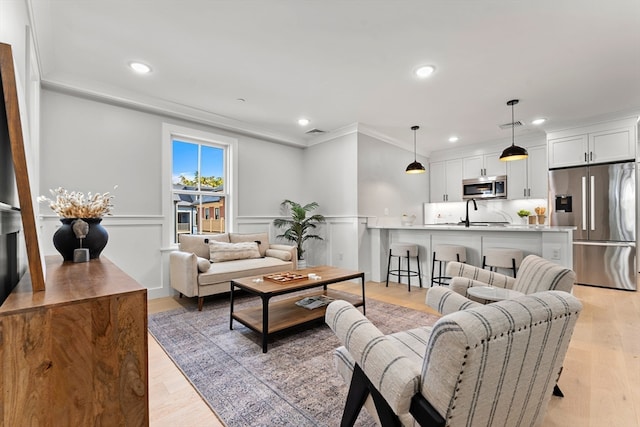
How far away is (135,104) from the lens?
3.66 metres

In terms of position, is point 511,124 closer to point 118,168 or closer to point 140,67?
point 140,67

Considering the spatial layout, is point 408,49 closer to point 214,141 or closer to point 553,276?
point 553,276

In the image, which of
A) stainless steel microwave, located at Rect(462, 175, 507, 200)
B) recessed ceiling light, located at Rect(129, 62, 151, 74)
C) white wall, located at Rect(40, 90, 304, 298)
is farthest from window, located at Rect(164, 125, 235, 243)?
stainless steel microwave, located at Rect(462, 175, 507, 200)

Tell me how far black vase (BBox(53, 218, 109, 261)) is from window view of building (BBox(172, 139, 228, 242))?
2.48 meters

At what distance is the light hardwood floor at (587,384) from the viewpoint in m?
1.59

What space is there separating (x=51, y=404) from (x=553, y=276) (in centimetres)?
235

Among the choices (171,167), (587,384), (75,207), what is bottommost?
(587,384)

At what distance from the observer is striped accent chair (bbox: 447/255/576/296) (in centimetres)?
172

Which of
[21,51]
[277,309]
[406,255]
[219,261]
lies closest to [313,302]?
[277,309]

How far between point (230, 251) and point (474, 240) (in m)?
3.35

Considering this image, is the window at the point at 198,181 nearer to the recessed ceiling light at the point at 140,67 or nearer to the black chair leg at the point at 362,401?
the recessed ceiling light at the point at 140,67

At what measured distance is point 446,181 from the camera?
6.66m

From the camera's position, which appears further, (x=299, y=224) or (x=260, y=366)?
(x=299, y=224)

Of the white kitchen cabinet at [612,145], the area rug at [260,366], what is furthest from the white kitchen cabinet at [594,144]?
the area rug at [260,366]
